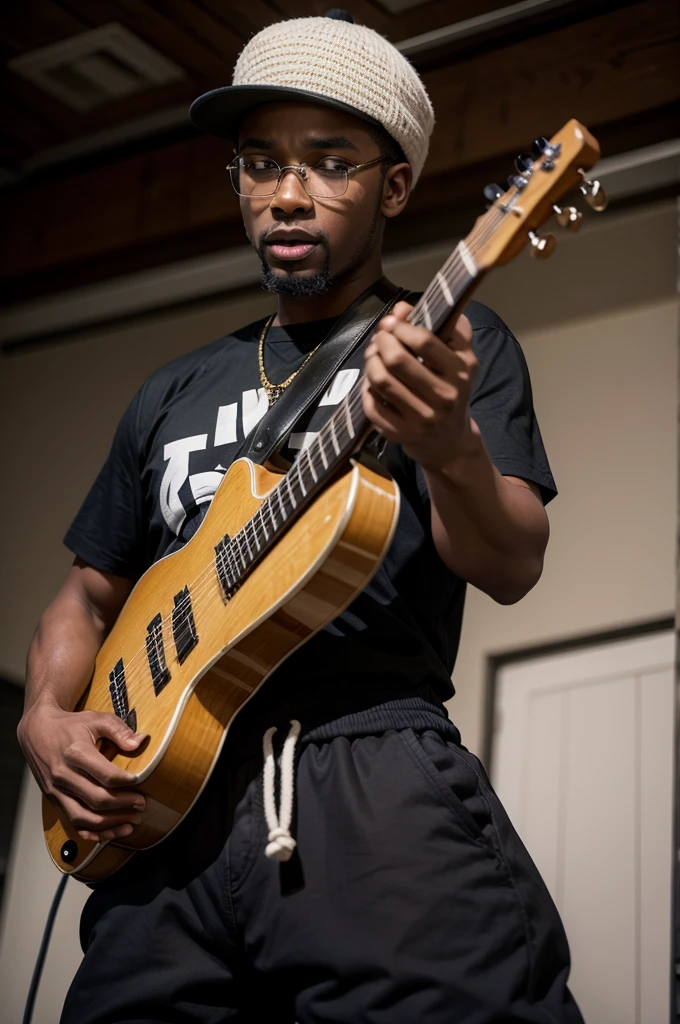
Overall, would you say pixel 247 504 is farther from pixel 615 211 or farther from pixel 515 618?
pixel 615 211

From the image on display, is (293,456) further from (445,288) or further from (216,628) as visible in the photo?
(445,288)

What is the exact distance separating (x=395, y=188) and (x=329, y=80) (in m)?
0.17

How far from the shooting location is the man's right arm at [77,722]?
4.38ft

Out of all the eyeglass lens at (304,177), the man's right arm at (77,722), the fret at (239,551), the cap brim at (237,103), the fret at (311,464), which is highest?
the cap brim at (237,103)

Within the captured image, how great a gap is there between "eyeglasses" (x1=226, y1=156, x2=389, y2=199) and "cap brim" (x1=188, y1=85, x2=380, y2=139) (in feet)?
0.23

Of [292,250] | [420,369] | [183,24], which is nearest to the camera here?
[420,369]

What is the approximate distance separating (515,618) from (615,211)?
105cm

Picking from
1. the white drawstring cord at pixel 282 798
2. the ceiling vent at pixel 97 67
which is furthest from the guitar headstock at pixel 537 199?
the ceiling vent at pixel 97 67

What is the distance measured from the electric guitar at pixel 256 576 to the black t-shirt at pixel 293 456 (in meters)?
0.08

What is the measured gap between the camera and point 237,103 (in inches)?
64.4

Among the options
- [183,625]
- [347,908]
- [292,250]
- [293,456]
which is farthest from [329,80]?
[347,908]

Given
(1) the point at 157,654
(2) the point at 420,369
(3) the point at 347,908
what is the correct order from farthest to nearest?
(1) the point at 157,654, (3) the point at 347,908, (2) the point at 420,369

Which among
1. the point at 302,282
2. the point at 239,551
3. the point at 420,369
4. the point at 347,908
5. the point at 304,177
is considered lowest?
the point at 347,908

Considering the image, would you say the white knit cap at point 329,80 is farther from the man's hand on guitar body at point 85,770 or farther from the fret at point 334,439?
the man's hand on guitar body at point 85,770
